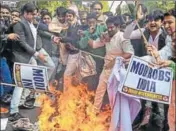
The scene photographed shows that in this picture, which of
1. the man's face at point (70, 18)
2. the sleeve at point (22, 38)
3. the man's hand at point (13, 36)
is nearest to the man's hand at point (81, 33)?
the man's face at point (70, 18)

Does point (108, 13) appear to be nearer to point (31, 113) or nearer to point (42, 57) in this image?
point (42, 57)

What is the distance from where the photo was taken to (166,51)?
357 centimetres

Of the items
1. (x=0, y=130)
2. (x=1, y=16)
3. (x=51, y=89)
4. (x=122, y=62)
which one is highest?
(x=1, y=16)

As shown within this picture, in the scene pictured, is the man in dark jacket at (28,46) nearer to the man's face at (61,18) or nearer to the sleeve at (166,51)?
the man's face at (61,18)

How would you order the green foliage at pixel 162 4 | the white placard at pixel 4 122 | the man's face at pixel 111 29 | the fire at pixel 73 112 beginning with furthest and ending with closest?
the white placard at pixel 4 122 < the fire at pixel 73 112 < the man's face at pixel 111 29 < the green foliage at pixel 162 4

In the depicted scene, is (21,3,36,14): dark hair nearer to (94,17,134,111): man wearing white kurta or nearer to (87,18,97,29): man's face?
(87,18,97,29): man's face

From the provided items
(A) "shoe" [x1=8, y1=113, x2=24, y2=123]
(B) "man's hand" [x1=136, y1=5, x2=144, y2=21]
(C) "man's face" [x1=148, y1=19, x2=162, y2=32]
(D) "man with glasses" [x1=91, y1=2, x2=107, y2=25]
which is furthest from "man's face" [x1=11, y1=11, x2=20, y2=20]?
(C) "man's face" [x1=148, y1=19, x2=162, y2=32]

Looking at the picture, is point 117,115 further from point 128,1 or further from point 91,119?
point 128,1

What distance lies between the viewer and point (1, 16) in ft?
12.2

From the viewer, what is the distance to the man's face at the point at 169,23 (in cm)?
353

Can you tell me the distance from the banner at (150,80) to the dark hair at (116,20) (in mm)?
332

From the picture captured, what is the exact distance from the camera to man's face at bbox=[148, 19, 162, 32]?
3549mm

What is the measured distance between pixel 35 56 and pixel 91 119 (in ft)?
2.58

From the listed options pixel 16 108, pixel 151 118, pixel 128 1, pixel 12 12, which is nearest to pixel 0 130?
pixel 16 108
